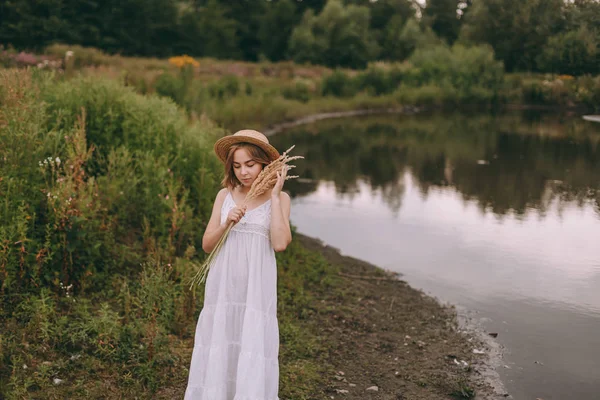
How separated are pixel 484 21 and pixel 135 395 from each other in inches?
717

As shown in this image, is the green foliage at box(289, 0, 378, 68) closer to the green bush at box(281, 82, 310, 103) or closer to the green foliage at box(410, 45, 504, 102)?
the green foliage at box(410, 45, 504, 102)

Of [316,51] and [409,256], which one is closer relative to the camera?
[409,256]

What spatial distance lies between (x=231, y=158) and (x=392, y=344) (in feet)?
9.18

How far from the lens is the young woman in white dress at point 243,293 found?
373 centimetres

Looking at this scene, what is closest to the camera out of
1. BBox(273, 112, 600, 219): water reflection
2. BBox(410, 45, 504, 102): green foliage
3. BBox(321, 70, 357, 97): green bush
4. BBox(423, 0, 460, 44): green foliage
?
BBox(273, 112, 600, 219): water reflection

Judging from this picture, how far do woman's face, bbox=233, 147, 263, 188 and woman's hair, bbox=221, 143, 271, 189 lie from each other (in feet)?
0.06

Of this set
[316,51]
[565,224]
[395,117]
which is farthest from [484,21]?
[316,51]

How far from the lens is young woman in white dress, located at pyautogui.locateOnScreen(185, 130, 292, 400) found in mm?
3730

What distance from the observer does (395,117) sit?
28.9m

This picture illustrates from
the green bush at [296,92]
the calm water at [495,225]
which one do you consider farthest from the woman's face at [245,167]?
the green bush at [296,92]

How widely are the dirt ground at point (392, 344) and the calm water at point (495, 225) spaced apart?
1.27 ft

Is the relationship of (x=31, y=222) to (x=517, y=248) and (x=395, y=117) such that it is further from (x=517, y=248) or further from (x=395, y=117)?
(x=395, y=117)

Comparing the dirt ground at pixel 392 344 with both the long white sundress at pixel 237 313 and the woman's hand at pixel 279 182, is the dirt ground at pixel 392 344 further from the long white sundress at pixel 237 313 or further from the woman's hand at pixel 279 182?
the woman's hand at pixel 279 182

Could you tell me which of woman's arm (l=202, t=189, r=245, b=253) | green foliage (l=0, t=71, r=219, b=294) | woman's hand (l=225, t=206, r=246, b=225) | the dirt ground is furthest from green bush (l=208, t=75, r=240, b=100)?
woman's hand (l=225, t=206, r=246, b=225)
